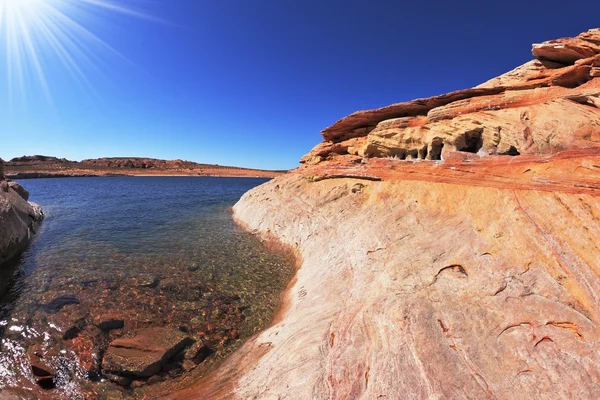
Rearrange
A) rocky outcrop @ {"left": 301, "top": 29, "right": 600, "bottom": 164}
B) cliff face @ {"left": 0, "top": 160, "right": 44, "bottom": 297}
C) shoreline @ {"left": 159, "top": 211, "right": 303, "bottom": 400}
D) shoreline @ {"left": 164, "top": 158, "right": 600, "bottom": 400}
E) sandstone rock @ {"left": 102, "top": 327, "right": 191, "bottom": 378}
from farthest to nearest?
cliff face @ {"left": 0, "top": 160, "right": 44, "bottom": 297} < rocky outcrop @ {"left": 301, "top": 29, "right": 600, "bottom": 164} < sandstone rock @ {"left": 102, "top": 327, "right": 191, "bottom": 378} < shoreline @ {"left": 159, "top": 211, "right": 303, "bottom": 400} < shoreline @ {"left": 164, "top": 158, "right": 600, "bottom": 400}

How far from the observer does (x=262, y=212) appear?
23.6m

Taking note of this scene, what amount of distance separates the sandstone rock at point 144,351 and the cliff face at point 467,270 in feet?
5.19

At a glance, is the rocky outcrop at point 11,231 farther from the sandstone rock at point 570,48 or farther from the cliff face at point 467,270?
the sandstone rock at point 570,48

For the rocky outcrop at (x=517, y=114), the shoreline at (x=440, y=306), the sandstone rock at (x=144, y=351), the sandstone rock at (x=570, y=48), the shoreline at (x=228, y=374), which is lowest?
the shoreline at (x=228, y=374)

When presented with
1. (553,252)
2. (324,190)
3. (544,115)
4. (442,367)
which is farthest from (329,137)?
(442,367)

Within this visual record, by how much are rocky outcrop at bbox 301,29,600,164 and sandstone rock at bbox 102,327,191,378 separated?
15859 mm

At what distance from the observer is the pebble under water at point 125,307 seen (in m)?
7.66

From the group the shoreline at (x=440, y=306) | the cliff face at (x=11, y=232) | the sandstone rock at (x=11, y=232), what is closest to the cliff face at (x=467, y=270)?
the shoreline at (x=440, y=306)

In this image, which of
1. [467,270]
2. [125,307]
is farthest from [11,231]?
[467,270]

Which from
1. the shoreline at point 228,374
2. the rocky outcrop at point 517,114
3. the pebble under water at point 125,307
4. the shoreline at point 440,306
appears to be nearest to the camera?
the shoreline at point 440,306

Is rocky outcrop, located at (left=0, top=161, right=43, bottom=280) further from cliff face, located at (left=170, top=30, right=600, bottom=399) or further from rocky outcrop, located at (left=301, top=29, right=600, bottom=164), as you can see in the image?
rocky outcrop, located at (left=301, top=29, right=600, bottom=164)

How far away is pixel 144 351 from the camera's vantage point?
840 centimetres

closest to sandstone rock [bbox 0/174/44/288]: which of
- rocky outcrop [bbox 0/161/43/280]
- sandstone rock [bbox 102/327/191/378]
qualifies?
rocky outcrop [bbox 0/161/43/280]

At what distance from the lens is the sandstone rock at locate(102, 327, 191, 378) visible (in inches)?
307
